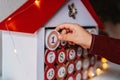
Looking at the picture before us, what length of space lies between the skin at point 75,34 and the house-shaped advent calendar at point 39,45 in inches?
0.9

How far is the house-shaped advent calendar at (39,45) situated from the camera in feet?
1.72

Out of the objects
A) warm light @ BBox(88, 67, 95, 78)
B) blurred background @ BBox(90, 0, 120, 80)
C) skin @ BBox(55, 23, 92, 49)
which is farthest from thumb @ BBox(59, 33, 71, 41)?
blurred background @ BBox(90, 0, 120, 80)

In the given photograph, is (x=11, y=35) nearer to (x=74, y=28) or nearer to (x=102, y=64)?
(x=74, y=28)

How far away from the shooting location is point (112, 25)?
106cm

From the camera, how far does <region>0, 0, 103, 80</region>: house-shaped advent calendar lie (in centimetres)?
52

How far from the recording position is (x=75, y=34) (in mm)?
551

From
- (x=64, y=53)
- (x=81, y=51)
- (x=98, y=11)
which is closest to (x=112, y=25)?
(x=98, y=11)

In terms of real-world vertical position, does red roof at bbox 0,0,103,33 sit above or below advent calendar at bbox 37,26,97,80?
above

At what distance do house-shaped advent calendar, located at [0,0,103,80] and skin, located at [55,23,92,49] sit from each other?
0.02 metres

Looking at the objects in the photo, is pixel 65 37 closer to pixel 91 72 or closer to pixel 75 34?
pixel 75 34

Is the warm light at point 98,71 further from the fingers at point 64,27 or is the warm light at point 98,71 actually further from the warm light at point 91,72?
the fingers at point 64,27

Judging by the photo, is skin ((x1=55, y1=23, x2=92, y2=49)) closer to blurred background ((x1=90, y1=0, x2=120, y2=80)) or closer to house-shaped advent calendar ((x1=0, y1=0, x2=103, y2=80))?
house-shaped advent calendar ((x1=0, y1=0, x2=103, y2=80))

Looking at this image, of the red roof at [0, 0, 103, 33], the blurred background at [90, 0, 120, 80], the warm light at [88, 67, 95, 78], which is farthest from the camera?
the blurred background at [90, 0, 120, 80]

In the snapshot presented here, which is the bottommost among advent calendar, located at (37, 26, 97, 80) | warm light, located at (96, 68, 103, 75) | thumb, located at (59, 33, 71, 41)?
warm light, located at (96, 68, 103, 75)
